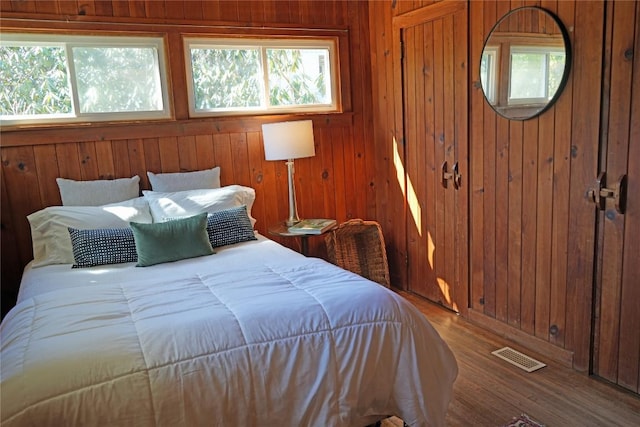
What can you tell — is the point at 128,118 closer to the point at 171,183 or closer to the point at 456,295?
the point at 171,183

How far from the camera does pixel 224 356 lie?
5.54 feet

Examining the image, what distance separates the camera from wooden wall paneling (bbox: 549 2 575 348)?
2510mm

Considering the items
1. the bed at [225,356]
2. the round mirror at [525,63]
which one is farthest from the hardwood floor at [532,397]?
the round mirror at [525,63]

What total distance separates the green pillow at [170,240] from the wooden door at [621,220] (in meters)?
2.07

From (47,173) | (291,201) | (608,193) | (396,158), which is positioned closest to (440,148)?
(396,158)

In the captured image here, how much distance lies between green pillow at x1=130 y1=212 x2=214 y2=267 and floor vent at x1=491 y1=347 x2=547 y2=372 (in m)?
1.75

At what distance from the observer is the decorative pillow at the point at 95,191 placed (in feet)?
10.4

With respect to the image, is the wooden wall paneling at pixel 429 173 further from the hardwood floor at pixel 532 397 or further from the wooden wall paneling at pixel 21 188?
the wooden wall paneling at pixel 21 188

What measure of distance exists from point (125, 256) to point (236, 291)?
989 mm

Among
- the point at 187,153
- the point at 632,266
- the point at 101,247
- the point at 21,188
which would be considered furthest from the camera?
the point at 187,153

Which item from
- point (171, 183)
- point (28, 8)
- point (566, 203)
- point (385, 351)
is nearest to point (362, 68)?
point (171, 183)

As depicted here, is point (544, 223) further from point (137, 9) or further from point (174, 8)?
point (137, 9)

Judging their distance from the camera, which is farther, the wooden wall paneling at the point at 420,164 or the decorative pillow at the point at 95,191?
the wooden wall paneling at the point at 420,164

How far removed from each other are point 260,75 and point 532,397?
110 inches
